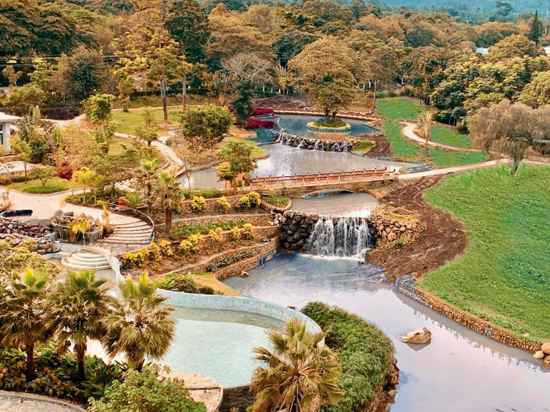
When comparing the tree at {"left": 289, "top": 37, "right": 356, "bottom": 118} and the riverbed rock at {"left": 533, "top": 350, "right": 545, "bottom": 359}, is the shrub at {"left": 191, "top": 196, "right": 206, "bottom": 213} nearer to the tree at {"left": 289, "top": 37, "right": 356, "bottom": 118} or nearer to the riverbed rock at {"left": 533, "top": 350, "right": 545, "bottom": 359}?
the riverbed rock at {"left": 533, "top": 350, "right": 545, "bottom": 359}

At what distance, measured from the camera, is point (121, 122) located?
62.3 m

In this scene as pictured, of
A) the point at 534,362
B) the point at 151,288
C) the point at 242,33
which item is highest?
the point at 242,33

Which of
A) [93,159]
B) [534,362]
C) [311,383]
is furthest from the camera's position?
[93,159]

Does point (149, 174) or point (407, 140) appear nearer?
point (149, 174)

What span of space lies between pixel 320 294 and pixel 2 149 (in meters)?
25.0

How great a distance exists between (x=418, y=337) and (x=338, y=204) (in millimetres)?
16524

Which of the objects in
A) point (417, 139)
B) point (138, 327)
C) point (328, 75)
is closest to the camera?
point (138, 327)

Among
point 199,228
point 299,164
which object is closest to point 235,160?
point 199,228

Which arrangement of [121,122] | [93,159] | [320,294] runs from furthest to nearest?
[121,122] < [93,159] < [320,294]

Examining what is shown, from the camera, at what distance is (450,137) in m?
65.9

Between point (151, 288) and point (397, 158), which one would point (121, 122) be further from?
point (151, 288)

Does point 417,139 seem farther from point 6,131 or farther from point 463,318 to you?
point 6,131

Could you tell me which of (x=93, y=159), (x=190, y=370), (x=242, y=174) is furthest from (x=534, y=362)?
(x=93, y=159)

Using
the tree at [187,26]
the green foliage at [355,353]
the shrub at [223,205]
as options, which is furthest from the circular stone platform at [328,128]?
the green foliage at [355,353]
